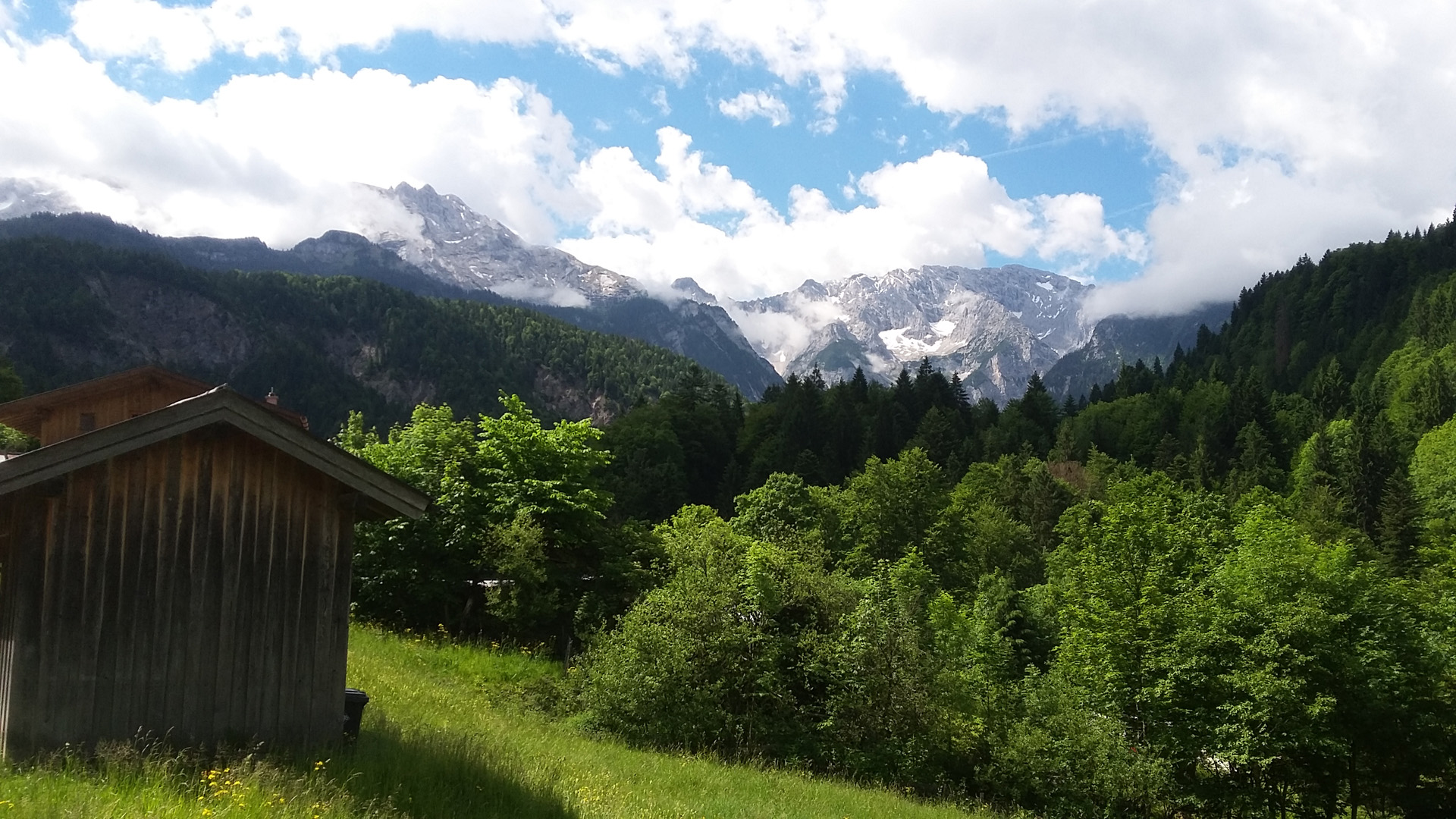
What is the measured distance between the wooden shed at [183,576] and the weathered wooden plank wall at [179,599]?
0.05ft

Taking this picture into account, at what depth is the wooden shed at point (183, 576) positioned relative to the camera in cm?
957

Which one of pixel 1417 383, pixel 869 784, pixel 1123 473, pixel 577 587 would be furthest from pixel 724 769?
pixel 1417 383

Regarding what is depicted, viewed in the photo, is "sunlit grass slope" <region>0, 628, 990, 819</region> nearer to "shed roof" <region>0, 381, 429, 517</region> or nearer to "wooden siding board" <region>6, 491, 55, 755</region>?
"wooden siding board" <region>6, 491, 55, 755</region>

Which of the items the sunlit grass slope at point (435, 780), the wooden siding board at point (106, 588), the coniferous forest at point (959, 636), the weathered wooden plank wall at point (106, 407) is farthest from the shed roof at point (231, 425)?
the weathered wooden plank wall at point (106, 407)

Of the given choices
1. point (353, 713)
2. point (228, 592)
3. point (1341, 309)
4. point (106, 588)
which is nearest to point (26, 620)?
point (106, 588)

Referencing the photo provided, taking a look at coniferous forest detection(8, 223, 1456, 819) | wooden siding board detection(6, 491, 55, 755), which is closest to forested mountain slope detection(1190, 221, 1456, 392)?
coniferous forest detection(8, 223, 1456, 819)

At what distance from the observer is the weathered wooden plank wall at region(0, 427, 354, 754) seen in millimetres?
9594

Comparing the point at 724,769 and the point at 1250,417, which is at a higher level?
the point at 1250,417

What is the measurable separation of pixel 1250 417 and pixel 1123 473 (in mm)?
31435

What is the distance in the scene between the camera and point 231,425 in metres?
10.6

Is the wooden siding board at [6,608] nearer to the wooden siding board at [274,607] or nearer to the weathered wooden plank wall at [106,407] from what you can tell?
the wooden siding board at [274,607]

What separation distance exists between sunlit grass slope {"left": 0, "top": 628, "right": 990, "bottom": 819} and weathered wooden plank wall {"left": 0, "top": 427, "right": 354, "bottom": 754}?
1.70 ft

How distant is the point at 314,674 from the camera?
11070mm

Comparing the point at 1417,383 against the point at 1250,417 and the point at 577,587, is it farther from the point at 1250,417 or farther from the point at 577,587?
the point at 577,587
